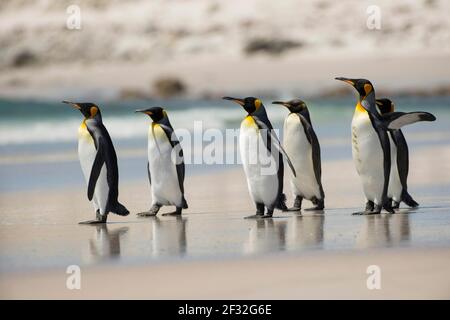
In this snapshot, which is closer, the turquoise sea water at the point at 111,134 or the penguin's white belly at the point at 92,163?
the penguin's white belly at the point at 92,163

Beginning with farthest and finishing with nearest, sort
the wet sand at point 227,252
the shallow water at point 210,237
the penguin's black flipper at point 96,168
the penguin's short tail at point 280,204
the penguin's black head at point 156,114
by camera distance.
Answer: the penguin's black head at point 156,114, the penguin's short tail at point 280,204, the penguin's black flipper at point 96,168, the shallow water at point 210,237, the wet sand at point 227,252

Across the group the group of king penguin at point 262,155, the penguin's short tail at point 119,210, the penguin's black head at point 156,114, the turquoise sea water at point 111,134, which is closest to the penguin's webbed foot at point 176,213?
the group of king penguin at point 262,155

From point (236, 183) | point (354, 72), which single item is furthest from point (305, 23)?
point (236, 183)

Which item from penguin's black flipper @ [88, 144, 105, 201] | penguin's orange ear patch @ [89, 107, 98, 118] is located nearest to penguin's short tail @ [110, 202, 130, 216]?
penguin's black flipper @ [88, 144, 105, 201]

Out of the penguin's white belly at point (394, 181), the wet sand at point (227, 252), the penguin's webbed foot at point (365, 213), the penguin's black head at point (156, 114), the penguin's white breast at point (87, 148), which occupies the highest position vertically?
the penguin's black head at point (156, 114)

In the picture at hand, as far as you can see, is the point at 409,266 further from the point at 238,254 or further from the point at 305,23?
the point at 305,23

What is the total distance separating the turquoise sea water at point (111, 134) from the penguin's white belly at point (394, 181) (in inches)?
124

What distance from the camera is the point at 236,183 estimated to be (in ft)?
30.6

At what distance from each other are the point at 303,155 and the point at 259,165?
0.56m

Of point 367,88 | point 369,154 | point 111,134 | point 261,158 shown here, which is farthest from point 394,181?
point 111,134

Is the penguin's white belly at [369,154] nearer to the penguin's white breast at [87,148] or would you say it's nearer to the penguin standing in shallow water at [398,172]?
the penguin standing in shallow water at [398,172]

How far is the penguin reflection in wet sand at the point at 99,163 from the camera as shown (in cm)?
670

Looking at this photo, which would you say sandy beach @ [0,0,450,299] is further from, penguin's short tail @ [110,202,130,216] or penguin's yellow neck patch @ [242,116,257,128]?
penguin's yellow neck patch @ [242,116,257,128]

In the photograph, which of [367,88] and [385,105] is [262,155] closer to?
[367,88]
